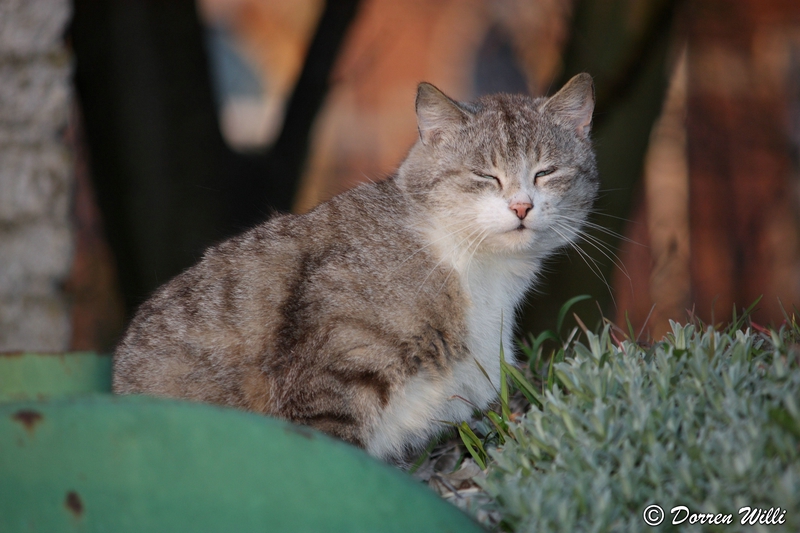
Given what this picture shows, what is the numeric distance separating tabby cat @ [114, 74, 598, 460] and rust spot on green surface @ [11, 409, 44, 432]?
1.00 metres

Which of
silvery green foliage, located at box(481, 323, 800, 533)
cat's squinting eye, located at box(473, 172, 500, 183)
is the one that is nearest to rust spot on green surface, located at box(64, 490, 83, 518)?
silvery green foliage, located at box(481, 323, 800, 533)

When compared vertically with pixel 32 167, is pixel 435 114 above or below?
above

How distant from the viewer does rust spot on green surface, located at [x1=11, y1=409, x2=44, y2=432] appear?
1628 millimetres

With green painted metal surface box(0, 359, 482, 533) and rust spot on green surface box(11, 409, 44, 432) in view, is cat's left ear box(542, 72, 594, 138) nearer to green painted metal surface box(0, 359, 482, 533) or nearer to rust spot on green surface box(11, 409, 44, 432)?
green painted metal surface box(0, 359, 482, 533)

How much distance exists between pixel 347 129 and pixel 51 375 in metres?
4.81

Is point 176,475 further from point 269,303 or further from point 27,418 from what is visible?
point 269,303

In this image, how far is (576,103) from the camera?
10.4 ft

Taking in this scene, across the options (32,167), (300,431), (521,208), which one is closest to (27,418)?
(300,431)

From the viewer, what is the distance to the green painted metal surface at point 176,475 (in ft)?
5.35

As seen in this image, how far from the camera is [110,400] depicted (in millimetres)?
1663

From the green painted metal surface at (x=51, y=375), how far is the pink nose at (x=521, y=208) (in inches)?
77.9

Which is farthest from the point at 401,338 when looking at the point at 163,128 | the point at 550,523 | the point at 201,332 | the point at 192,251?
the point at 163,128

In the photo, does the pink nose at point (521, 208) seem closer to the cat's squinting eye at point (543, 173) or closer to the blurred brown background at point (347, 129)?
the cat's squinting eye at point (543, 173)

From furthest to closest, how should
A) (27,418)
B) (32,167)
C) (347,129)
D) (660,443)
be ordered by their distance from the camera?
(347,129) → (32,167) → (660,443) → (27,418)
